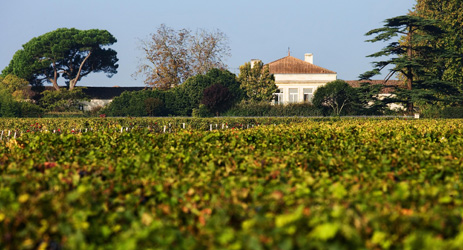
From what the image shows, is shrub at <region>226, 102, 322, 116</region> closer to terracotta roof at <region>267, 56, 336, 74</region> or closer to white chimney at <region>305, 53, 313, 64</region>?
terracotta roof at <region>267, 56, 336, 74</region>

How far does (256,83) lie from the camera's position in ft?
187

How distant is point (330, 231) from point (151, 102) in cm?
4982

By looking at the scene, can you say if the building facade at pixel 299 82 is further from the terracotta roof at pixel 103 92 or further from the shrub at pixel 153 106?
the terracotta roof at pixel 103 92

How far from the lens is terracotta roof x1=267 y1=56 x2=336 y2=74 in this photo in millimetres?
68438

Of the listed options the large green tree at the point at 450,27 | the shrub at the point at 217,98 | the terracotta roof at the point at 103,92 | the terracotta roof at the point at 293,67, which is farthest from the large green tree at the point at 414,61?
the terracotta roof at the point at 103,92

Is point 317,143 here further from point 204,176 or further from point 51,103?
point 51,103

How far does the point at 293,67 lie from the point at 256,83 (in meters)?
14.2

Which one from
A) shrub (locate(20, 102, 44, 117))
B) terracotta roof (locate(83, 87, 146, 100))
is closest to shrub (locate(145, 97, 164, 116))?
shrub (locate(20, 102, 44, 117))

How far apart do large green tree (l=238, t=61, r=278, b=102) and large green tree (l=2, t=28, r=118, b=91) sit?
28303 mm

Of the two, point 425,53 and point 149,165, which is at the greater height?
point 425,53

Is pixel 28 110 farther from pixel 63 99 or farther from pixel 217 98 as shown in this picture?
pixel 63 99

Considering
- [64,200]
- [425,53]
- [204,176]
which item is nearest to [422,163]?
[204,176]

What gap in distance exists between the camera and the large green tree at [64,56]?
72375 mm

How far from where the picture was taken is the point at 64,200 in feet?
13.8
